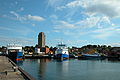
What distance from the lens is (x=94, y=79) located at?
3097cm

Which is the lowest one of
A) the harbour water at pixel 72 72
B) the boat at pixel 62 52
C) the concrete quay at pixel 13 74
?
the harbour water at pixel 72 72

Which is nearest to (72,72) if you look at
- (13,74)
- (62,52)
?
(13,74)

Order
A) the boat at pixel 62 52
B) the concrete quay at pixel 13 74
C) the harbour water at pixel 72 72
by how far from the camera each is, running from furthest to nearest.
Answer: the boat at pixel 62 52 < the harbour water at pixel 72 72 < the concrete quay at pixel 13 74

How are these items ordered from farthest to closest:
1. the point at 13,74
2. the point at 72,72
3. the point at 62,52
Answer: the point at 62,52 → the point at 72,72 → the point at 13,74

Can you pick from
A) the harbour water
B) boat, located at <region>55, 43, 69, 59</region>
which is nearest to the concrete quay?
the harbour water

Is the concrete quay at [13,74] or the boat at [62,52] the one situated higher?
the boat at [62,52]

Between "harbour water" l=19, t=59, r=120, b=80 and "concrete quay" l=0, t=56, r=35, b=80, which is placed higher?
"concrete quay" l=0, t=56, r=35, b=80

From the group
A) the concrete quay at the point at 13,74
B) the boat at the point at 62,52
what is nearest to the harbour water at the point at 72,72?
the concrete quay at the point at 13,74

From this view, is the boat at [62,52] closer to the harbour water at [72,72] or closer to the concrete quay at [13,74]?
the harbour water at [72,72]

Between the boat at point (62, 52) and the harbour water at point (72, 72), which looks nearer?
the harbour water at point (72, 72)

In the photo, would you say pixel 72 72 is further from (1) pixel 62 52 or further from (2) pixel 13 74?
(1) pixel 62 52


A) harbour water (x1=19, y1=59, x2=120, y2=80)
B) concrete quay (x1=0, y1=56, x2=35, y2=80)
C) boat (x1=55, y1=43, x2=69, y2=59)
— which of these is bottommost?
harbour water (x1=19, y1=59, x2=120, y2=80)

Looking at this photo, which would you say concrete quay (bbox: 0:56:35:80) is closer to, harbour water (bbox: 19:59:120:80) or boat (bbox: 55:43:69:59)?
harbour water (bbox: 19:59:120:80)

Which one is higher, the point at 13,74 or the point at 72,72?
the point at 13,74
